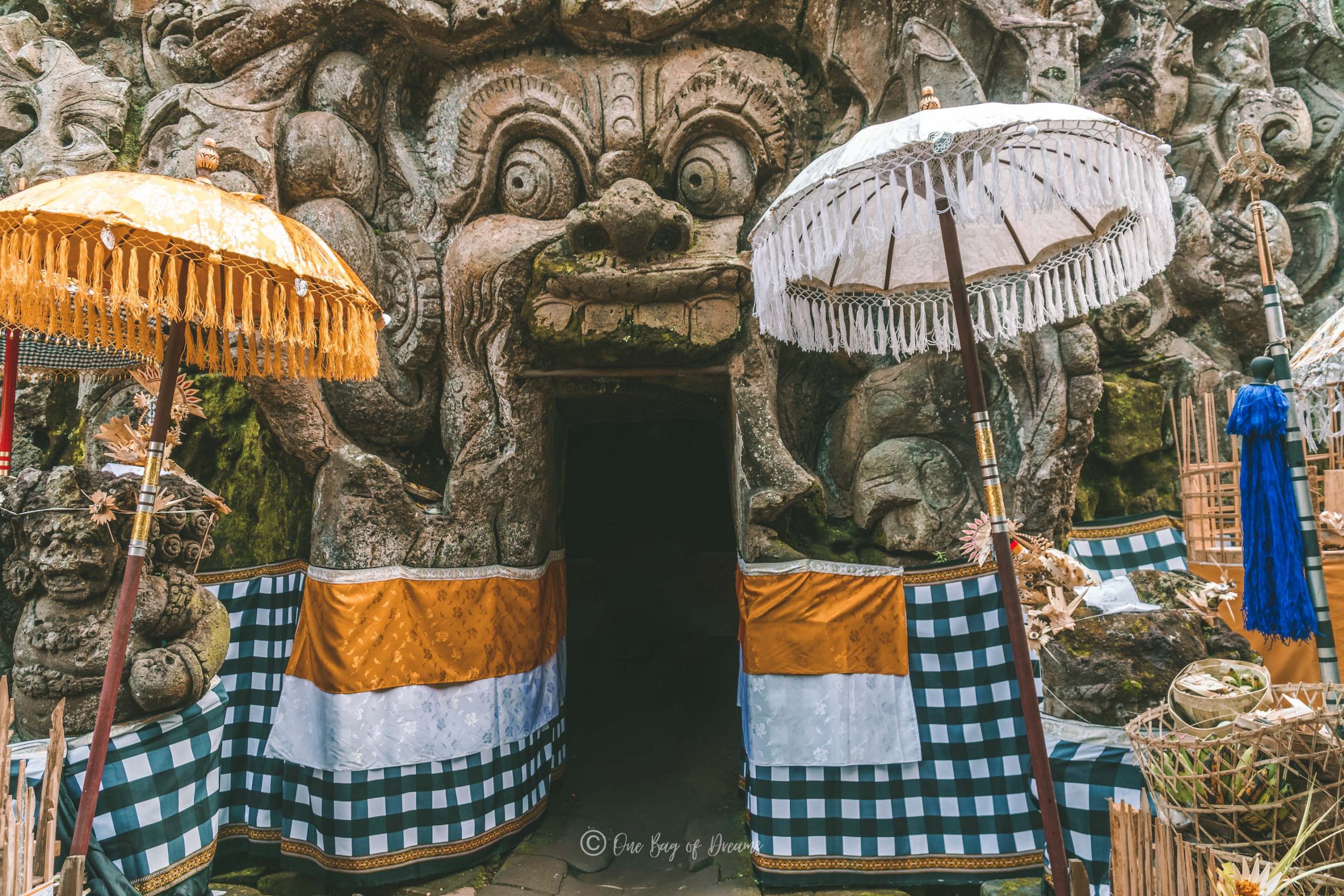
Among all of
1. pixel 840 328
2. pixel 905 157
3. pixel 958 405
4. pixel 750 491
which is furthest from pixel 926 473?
pixel 905 157

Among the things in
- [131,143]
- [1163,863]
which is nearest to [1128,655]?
[1163,863]

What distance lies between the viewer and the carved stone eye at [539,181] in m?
4.94

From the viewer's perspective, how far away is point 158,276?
2.45 m

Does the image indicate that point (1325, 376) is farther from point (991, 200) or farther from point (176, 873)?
point (176, 873)

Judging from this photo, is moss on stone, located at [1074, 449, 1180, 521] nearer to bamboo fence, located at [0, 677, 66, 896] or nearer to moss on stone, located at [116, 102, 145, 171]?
bamboo fence, located at [0, 677, 66, 896]

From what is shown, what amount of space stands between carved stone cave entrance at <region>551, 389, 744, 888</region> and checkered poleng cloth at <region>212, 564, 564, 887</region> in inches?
39.4

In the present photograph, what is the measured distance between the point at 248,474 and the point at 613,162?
2.86 meters

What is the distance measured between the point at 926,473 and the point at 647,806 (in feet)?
9.66

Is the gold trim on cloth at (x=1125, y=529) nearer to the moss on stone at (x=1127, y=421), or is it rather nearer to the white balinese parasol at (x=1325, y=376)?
the moss on stone at (x=1127, y=421)

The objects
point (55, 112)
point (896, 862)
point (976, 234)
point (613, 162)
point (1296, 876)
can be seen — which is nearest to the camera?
point (1296, 876)

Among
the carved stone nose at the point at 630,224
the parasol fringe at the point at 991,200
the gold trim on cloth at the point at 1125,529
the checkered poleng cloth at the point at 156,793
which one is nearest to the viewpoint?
the parasol fringe at the point at 991,200

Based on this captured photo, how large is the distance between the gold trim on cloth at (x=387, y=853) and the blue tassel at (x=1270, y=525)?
3878mm

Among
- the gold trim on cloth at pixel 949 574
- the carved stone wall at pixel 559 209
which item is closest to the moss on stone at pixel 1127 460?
the carved stone wall at pixel 559 209

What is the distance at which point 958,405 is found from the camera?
15.2 ft
